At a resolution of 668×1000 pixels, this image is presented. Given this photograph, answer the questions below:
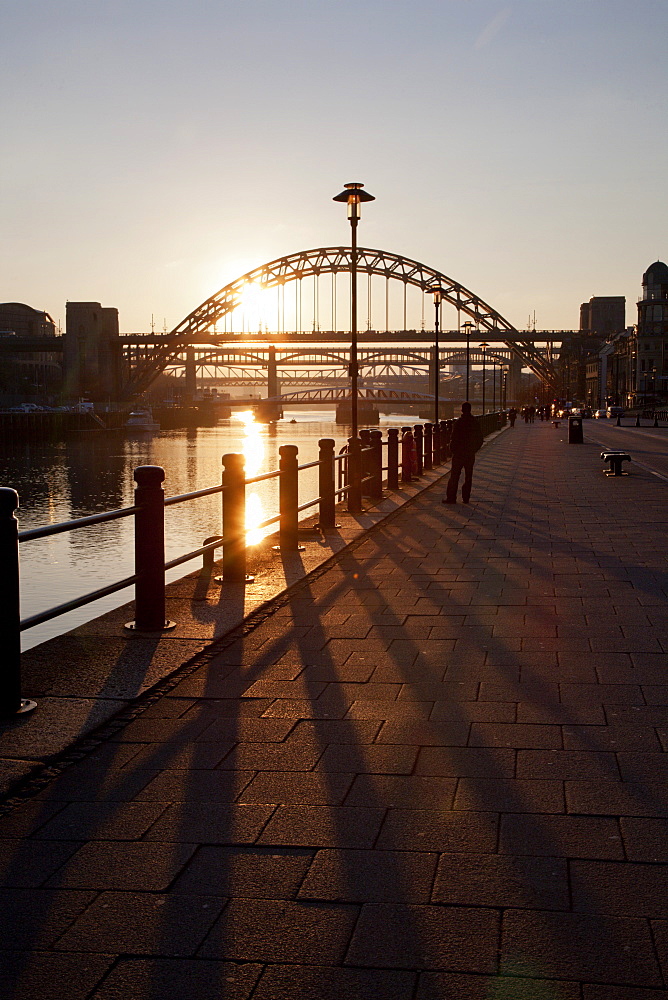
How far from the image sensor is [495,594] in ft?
27.7

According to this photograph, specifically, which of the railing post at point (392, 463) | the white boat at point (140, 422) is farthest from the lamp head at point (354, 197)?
the white boat at point (140, 422)

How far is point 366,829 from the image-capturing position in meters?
3.71

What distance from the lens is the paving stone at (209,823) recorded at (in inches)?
143

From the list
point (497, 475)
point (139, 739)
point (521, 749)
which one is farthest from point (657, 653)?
point (497, 475)

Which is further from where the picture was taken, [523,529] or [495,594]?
[523,529]

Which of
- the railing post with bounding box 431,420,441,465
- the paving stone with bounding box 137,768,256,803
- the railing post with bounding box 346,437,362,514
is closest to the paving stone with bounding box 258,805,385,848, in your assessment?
the paving stone with bounding box 137,768,256,803

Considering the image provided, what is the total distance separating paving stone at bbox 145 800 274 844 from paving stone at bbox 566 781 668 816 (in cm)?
112

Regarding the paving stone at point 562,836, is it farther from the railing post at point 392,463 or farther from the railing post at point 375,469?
the railing post at point 392,463

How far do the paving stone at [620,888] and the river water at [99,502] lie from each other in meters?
6.24

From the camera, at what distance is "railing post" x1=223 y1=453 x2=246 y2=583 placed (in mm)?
8617

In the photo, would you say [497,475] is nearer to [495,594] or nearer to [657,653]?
[495,594]

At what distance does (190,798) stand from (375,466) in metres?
13.0

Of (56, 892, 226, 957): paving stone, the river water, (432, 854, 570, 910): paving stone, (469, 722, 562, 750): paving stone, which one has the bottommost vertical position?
the river water

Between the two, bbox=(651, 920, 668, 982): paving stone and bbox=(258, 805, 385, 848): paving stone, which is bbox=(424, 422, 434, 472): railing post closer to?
bbox=(258, 805, 385, 848): paving stone
